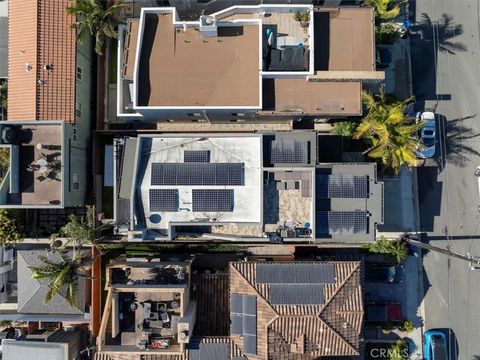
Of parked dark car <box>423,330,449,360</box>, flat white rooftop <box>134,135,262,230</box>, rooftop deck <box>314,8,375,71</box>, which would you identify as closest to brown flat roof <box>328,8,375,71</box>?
rooftop deck <box>314,8,375,71</box>

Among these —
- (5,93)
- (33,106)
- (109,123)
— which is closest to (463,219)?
(109,123)

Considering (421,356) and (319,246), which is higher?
(319,246)

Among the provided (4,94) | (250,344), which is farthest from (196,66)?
(250,344)

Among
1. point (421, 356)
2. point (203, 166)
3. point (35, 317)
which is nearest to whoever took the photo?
point (203, 166)

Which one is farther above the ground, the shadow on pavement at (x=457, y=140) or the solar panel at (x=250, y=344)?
the shadow on pavement at (x=457, y=140)

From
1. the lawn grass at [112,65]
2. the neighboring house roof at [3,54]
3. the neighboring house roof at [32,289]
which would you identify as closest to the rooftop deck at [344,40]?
the lawn grass at [112,65]

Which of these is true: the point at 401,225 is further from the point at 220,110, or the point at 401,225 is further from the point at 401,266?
the point at 220,110

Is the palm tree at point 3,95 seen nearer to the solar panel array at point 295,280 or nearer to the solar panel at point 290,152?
the solar panel at point 290,152
